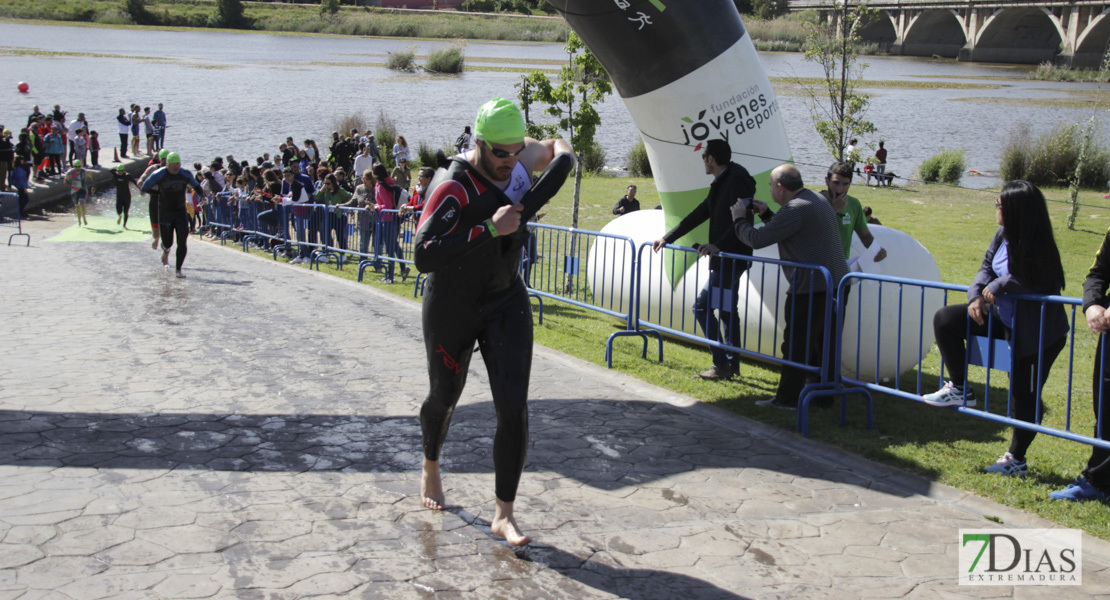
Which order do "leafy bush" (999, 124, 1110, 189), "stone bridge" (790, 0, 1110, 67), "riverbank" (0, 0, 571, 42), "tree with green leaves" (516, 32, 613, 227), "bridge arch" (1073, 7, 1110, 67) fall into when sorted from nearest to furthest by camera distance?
1. "tree with green leaves" (516, 32, 613, 227)
2. "leafy bush" (999, 124, 1110, 189)
3. "bridge arch" (1073, 7, 1110, 67)
4. "stone bridge" (790, 0, 1110, 67)
5. "riverbank" (0, 0, 571, 42)

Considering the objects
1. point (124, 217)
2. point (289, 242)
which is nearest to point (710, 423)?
point (289, 242)

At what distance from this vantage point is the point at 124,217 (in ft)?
73.0

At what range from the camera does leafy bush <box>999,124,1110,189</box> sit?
27203 mm

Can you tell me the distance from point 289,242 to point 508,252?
13.5m

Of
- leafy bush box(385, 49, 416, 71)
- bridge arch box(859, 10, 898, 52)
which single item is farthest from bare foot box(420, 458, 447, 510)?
bridge arch box(859, 10, 898, 52)

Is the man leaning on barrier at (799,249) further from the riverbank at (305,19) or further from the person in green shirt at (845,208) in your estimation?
the riverbank at (305,19)

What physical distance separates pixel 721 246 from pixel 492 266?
3713mm

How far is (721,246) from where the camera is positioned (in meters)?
7.59

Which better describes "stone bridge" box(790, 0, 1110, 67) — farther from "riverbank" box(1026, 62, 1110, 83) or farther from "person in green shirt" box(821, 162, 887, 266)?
"person in green shirt" box(821, 162, 887, 266)

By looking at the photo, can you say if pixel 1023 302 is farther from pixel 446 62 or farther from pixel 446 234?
pixel 446 62

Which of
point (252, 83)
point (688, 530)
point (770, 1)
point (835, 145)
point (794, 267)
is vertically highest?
point (770, 1)

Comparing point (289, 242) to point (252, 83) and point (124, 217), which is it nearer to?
point (124, 217)

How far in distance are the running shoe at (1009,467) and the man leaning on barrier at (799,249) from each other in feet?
4.69

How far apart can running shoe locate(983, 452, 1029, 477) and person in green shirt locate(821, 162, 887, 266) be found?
217 cm
